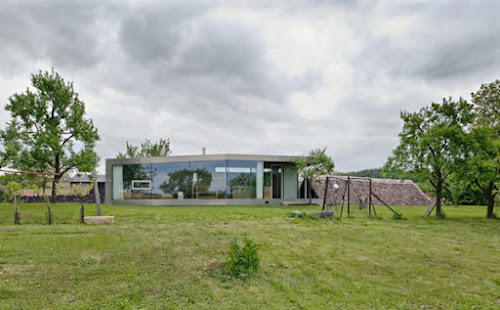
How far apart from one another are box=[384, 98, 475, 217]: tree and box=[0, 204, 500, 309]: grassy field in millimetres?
7116

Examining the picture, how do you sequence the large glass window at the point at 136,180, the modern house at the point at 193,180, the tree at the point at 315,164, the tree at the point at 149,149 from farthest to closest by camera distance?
1. the tree at the point at 149,149
2. the tree at the point at 315,164
3. the large glass window at the point at 136,180
4. the modern house at the point at 193,180

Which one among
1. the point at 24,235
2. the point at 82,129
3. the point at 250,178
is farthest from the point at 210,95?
the point at 24,235

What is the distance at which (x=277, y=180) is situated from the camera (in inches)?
1042

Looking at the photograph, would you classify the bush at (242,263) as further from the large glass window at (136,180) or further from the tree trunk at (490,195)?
the large glass window at (136,180)

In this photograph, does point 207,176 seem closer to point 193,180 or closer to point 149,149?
point 193,180

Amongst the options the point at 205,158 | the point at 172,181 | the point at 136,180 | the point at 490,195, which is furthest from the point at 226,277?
the point at 136,180

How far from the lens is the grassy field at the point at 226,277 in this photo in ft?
14.6

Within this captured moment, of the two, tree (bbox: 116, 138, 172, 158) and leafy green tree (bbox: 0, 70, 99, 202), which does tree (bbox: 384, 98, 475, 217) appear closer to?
leafy green tree (bbox: 0, 70, 99, 202)

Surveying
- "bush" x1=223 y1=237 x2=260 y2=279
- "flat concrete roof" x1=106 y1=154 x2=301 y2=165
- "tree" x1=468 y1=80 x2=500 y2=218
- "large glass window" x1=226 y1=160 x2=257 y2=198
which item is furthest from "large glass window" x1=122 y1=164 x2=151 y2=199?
"tree" x1=468 y1=80 x2=500 y2=218

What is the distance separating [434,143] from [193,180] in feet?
54.0

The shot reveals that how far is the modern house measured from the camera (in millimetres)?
24000

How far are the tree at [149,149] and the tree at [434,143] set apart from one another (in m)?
33.3

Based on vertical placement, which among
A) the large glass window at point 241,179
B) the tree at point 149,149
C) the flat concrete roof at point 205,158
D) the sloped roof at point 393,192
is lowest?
the sloped roof at point 393,192

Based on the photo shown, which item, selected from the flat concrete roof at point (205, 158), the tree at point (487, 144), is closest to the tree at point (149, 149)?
the flat concrete roof at point (205, 158)
